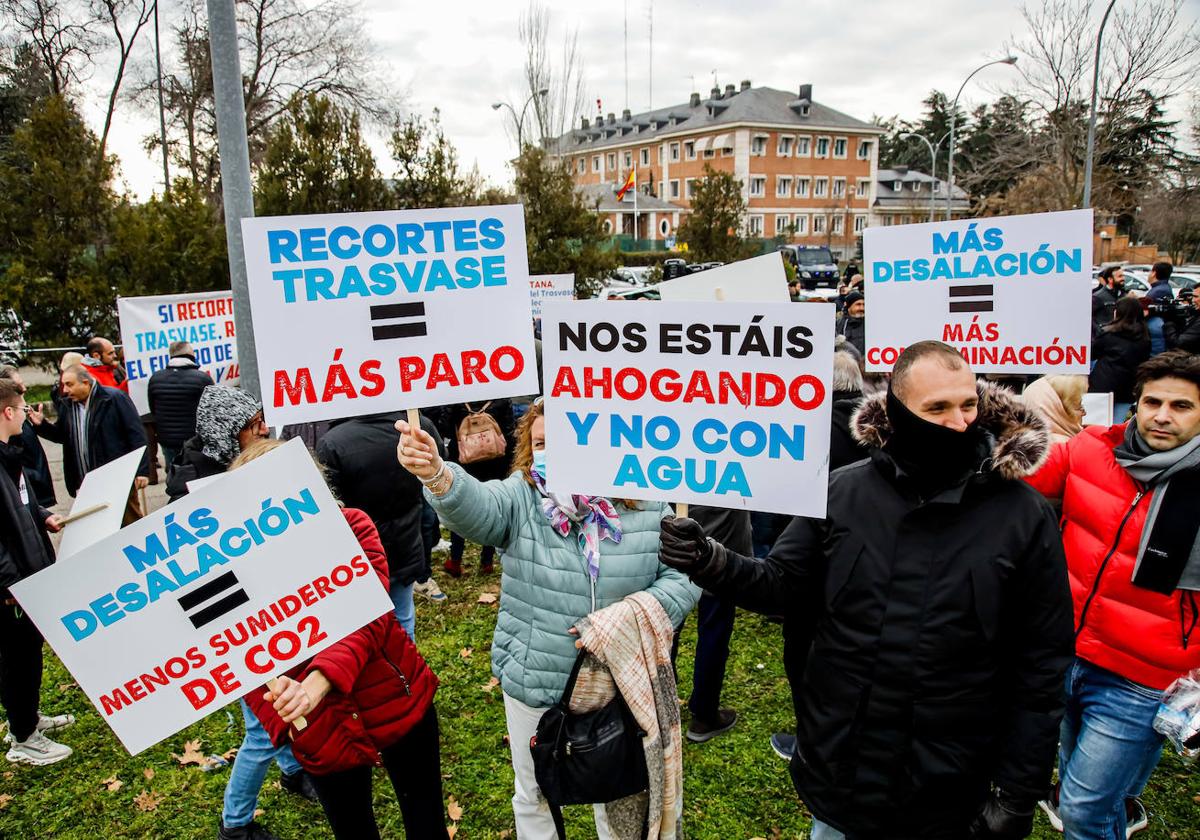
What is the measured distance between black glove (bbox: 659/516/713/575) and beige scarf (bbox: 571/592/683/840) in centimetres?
44

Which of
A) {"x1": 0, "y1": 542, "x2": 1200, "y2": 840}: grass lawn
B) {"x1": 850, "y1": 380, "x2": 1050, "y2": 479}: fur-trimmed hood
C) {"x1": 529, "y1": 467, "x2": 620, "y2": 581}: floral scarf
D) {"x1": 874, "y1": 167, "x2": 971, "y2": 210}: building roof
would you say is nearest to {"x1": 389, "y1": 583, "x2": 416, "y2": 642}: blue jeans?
{"x1": 0, "y1": 542, "x2": 1200, "y2": 840}: grass lawn

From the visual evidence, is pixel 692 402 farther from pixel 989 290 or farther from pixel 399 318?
pixel 989 290

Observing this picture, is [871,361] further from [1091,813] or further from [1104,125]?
[1104,125]

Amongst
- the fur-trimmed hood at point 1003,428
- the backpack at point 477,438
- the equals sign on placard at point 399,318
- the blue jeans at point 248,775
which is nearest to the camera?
the fur-trimmed hood at point 1003,428

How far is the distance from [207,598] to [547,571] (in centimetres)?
116

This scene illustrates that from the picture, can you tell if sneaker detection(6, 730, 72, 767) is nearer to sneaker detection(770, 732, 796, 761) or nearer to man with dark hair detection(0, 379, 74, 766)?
man with dark hair detection(0, 379, 74, 766)

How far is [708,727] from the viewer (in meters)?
4.36

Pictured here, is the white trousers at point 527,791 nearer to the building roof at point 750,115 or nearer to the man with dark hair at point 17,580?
the man with dark hair at point 17,580

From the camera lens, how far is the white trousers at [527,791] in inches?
119

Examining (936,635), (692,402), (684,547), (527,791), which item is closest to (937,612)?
(936,635)

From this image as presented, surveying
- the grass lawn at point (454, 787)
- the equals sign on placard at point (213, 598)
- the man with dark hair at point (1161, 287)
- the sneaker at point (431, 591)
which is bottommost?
the grass lawn at point (454, 787)

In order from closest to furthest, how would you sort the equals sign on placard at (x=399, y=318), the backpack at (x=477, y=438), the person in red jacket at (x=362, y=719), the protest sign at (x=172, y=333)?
the person in red jacket at (x=362, y=719)
the equals sign on placard at (x=399, y=318)
the backpack at (x=477, y=438)
the protest sign at (x=172, y=333)

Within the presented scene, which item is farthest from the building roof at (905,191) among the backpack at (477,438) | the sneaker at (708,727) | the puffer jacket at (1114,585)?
the puffer jacket at (1114,585)

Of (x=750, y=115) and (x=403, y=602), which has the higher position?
(x=750, y=115)
